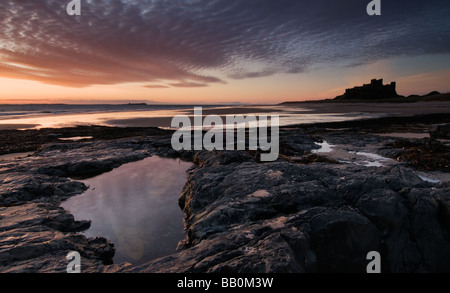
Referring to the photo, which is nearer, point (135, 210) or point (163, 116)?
point (135, 210)

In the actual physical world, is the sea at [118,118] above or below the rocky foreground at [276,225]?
above

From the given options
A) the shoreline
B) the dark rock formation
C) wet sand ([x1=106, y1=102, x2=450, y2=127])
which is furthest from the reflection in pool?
wet sand ([x1=106, y1=102, x2=450, y2=127])

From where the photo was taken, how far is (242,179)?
9.77m

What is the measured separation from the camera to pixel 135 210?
1034cm

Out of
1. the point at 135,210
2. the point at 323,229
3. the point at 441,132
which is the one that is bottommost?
the point at 135,210

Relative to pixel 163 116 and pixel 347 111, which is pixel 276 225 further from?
pixel 347 111

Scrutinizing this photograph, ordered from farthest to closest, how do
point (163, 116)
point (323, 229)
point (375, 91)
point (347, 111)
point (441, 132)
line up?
point (375, 91), point (347, 111), point (163, 116), point (441, 132), point (323, 229)

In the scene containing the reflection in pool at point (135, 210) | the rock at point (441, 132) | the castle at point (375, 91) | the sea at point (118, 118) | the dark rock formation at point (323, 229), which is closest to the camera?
the dark rock formation at point (323, 229)

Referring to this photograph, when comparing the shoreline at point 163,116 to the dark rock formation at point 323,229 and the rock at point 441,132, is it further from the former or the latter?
the dark rock formation at point 323,229

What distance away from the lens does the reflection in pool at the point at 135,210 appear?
25.3ft

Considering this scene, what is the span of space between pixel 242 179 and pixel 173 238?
141 inches

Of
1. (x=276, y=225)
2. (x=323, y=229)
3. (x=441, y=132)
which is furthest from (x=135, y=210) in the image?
(x=441, y=132)

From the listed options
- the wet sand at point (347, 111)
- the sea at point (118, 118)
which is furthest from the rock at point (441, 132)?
the wet sand at point (347, 111)

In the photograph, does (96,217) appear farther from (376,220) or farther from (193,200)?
(376,220)
